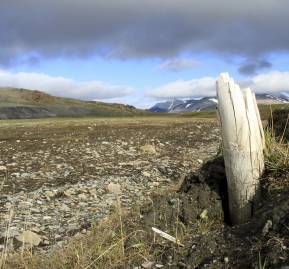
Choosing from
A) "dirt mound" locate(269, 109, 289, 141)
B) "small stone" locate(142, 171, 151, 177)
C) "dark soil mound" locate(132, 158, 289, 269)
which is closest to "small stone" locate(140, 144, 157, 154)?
"small stone" locate(142, 171, 151, 177)

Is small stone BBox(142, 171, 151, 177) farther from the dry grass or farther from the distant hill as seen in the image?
the distant hill

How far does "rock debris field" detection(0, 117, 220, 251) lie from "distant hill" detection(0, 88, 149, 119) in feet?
302

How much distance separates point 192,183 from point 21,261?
279 centimetres

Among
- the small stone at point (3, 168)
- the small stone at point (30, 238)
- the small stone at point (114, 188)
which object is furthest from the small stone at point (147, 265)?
the small stone at point (3, 168)

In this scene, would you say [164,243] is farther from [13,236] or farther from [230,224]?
[13,236]

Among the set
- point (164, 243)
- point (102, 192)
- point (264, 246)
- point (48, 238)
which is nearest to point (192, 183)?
point (164, 243)

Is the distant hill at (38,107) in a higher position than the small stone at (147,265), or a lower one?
higher

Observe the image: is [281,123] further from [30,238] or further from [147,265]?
[30,238]

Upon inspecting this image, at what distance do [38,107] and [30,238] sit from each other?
125528 mm

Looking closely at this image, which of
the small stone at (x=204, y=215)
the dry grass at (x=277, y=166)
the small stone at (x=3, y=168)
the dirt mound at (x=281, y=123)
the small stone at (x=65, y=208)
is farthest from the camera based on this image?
the small stone at (x=3, y=168)

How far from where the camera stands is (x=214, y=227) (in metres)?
7.89

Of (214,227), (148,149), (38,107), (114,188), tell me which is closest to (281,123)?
(214,227)

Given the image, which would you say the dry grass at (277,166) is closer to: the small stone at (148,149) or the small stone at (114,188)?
the small stone at (114,188)

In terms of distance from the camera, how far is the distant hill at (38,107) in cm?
12081
